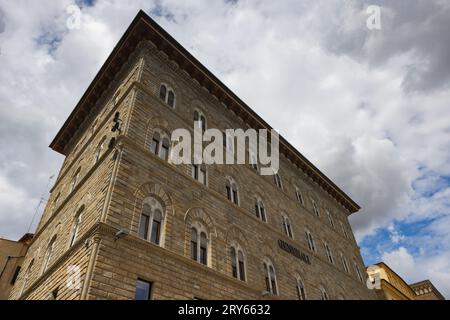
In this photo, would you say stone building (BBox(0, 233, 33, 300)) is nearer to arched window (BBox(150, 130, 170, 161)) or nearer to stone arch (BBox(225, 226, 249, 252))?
arched window (BBox(150, 130, 170, 161))

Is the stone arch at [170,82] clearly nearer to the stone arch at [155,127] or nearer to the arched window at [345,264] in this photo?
the stone arch at [155,127]

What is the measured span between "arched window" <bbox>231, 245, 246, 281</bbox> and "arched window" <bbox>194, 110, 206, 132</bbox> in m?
5.68

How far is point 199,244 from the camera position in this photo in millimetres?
10453

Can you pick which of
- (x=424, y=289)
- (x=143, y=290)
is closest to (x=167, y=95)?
(x=143, y=290)

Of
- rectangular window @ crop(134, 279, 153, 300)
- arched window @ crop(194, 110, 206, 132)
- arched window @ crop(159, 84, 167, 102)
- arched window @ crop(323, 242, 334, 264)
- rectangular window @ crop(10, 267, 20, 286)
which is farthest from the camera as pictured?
arched window @ crop(323, 242, 334, 264)

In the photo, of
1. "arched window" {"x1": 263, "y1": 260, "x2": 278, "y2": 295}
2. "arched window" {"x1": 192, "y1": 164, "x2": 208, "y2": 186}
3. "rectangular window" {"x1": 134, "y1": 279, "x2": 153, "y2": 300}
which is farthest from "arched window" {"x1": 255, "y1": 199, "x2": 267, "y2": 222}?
"rectangular window" {"x1": 134, "y1": 279, "x2": 153, "y2": 300}

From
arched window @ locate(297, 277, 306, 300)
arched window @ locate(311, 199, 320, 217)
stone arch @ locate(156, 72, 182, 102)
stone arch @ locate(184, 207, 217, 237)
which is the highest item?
stone arch @ locate(156, 72, 182, 102)

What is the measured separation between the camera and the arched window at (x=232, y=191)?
13.9 m

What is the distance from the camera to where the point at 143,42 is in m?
14.6

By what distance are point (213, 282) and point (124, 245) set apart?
10.5ft

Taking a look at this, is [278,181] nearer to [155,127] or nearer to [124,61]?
[155,127]

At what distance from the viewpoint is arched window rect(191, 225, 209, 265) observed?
33.2 feet

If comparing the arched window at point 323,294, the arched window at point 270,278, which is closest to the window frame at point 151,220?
the arched window at point 270,278
